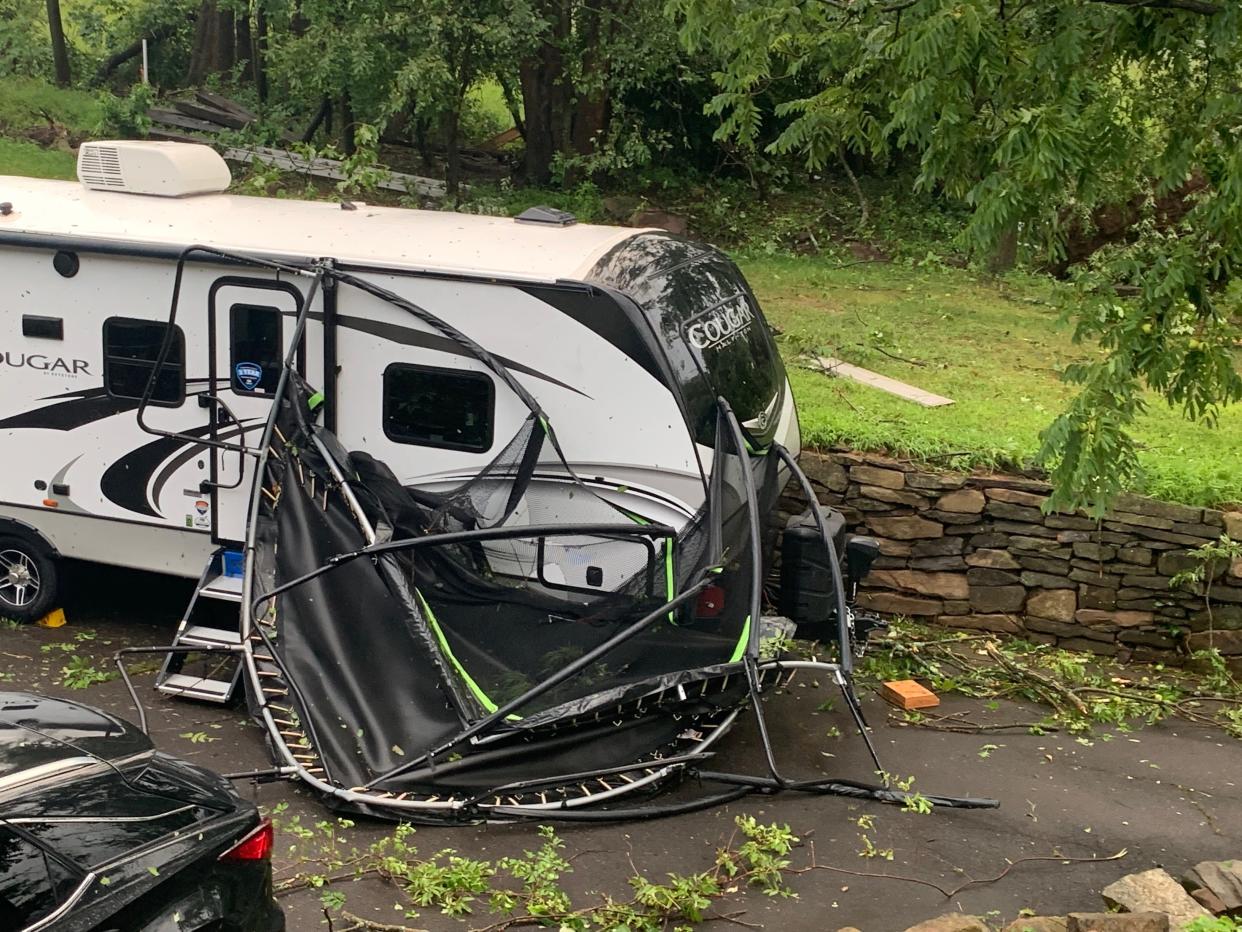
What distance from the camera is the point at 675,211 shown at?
55.5 feet

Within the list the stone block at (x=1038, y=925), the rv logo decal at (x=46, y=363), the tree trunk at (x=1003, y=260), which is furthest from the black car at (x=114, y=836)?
the tree trunk at (x=1003, y=260)

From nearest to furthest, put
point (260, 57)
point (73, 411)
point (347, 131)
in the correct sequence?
1. point (73, 411)
2. point (347, 131)
3. point (260, 57)

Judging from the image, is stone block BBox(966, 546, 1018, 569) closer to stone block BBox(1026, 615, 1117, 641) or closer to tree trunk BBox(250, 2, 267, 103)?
stone block BBox(1026, 615, 1117, 641)

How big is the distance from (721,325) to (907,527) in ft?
8.18

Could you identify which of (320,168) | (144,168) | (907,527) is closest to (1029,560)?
(907,527)

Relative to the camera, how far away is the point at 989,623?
9.30m

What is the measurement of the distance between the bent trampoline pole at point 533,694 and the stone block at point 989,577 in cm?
363

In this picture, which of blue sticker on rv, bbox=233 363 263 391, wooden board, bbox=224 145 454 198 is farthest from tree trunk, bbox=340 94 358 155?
blue sticker on rv, bbox=233 363 263 391

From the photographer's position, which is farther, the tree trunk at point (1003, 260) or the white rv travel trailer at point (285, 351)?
the tree trunk at point (1003, 260)

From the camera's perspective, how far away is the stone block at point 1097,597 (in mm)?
9023

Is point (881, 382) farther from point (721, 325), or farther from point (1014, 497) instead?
point (721, 325)

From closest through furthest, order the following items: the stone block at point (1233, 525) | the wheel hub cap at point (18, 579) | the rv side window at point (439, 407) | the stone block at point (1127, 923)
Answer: the stone block at point (1127, 923) → the rv side window at point (439, 407) → the stone block at point (1233, 525) → the wheel hub cap at point (18, 579)

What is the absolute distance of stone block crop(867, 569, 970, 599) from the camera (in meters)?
9.30

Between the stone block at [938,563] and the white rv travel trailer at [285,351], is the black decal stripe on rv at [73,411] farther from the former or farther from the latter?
the stone block at [938,563]
